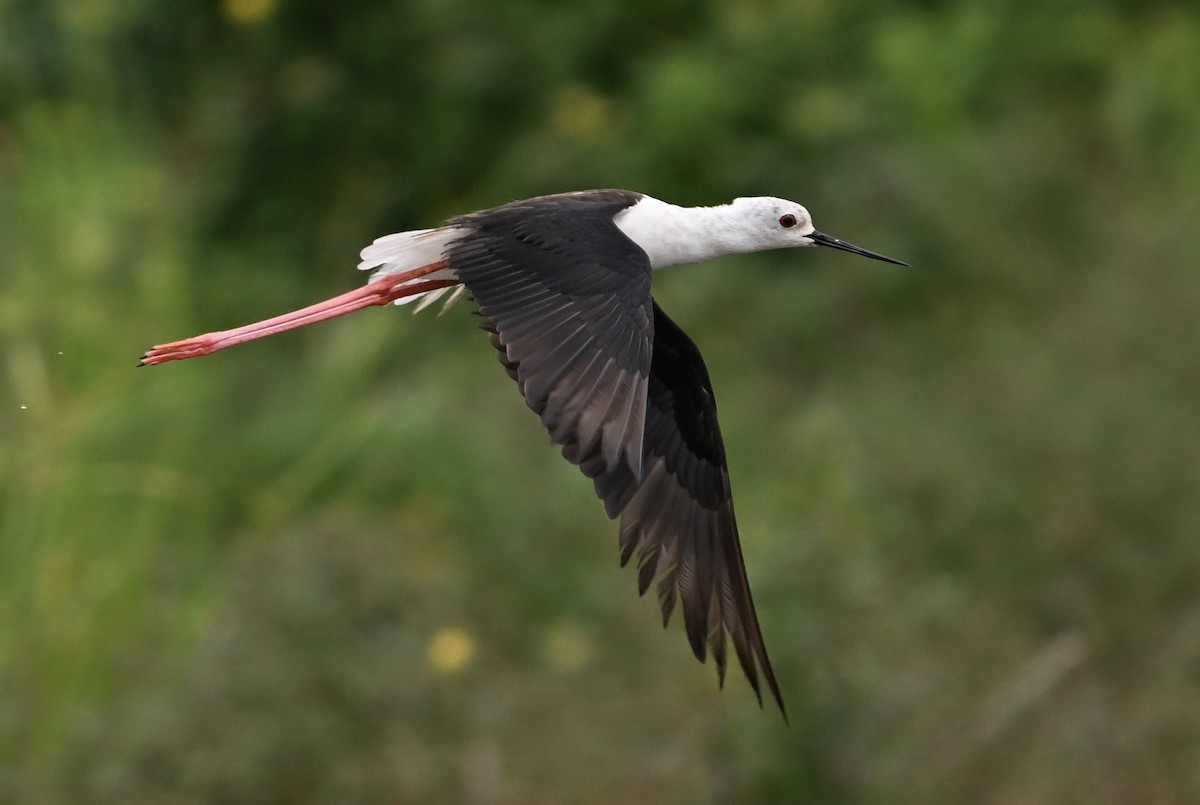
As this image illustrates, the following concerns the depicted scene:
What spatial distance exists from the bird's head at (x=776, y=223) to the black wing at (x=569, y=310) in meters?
0.51

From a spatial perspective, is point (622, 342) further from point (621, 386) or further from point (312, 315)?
point (312, 315)

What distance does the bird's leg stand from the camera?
20.9 ft

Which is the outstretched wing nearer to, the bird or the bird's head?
the bird

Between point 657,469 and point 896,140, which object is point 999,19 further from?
point 657,469

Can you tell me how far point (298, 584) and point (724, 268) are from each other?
3359 millimetres

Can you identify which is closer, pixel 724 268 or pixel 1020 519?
pixel 1020 519

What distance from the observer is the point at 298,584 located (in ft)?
22.4

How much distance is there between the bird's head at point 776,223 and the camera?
249 inches

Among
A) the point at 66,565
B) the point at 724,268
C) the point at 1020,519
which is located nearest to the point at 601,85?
the point at 724,268

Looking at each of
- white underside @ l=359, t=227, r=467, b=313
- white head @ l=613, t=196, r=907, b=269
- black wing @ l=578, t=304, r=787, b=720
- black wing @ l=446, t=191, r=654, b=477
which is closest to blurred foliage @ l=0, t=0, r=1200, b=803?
black wing @ l=578, t=304, r=787, b=720

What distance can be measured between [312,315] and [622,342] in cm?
137

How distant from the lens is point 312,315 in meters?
6.46

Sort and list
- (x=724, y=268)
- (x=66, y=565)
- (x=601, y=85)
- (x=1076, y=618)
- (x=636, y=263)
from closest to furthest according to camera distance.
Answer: (x=636, y=263) → (x=66, y=565) → (x=1076, y=618) → (x=724, y=268) → (x=601, y=85)

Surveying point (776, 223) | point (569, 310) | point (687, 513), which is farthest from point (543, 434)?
point (569, 310)
